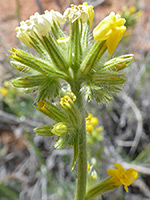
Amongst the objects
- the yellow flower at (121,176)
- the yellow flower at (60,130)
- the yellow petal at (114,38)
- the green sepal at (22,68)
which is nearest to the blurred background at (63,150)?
the yellow flower at (121,176)

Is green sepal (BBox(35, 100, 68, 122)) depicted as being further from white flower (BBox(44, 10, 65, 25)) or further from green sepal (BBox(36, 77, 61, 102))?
white flower (BBox(44, 10, 65, 25))

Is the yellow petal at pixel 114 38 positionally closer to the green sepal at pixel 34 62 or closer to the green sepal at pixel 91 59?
the green sepal at pixel 91 59

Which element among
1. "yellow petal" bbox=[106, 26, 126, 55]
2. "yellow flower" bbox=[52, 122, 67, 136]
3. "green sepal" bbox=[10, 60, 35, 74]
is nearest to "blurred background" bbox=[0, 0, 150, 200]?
"green sepal" bbox=[10, 60, 35, 74]

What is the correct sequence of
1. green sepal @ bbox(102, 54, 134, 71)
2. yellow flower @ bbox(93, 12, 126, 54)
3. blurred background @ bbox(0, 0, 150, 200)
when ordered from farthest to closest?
blurred background @ bbox(0, 0, 150, 200), green sepal @ bbox(102, 54, 134, 71), yellow flower @ bbox(93, 12, 126, 54)

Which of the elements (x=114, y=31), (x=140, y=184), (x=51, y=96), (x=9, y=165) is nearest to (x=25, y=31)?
(x=51, y=96)

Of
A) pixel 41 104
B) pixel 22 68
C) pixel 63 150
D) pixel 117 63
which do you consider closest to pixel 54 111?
pixel 41 104

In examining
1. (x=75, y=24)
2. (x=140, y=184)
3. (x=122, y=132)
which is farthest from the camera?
(x=122, y=132)

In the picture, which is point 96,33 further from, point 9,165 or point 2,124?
point 2,124
